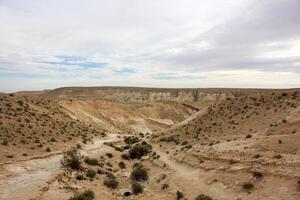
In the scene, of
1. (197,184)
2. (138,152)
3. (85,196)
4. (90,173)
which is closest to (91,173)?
(90,173)

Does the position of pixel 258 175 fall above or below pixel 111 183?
above

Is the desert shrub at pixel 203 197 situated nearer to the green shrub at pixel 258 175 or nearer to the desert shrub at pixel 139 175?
the green shrub at pixel 258 175

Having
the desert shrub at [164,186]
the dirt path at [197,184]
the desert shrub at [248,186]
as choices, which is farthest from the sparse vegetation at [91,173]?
the desert shrub at [248,186]

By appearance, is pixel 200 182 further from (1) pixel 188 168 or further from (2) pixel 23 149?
(2) pixel 23 149

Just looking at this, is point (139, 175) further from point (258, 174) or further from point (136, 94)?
point (136, 94)

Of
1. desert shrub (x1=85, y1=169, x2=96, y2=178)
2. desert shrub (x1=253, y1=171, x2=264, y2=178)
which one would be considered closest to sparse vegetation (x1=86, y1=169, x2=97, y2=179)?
desert shrub (x1=85, y1=169, x2=96, y2=178)

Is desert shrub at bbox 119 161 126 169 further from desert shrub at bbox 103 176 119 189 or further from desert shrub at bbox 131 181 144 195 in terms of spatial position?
desert shrub at bbox 131 181 144 195
